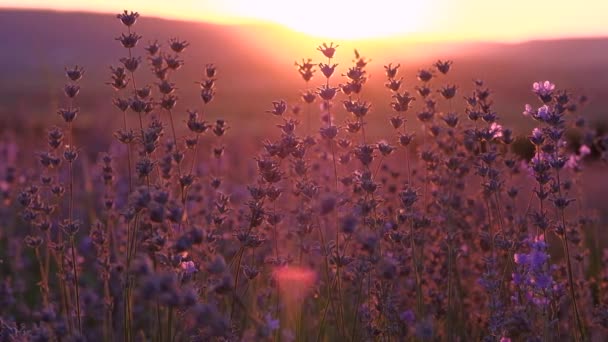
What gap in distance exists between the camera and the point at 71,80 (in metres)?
3.69

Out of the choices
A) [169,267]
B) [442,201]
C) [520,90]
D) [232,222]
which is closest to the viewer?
[169,267]

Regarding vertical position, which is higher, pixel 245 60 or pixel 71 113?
pixel 71 113

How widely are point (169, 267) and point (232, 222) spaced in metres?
2.20

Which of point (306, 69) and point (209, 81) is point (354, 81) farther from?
point (209, 81)

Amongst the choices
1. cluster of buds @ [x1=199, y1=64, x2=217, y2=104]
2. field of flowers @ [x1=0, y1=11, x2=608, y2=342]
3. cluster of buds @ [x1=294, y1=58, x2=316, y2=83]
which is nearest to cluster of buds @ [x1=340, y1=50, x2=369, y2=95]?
field of flowers @ [x1=0, y1=11, x2=608, y2=342]

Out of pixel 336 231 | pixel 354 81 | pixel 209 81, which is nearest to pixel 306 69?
pixel 354 81

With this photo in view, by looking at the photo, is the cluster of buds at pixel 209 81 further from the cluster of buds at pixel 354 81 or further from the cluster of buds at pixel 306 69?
the cluster of buds at pixel 354 81

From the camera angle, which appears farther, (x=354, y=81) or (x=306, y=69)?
(x=306, y=69)

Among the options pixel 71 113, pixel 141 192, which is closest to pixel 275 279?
pixel 71 113

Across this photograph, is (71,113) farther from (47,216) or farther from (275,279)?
(275,279)

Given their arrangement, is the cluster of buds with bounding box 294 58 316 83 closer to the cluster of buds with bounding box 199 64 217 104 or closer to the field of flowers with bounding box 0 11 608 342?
the field of flowers with bounding box 0 11 608 342

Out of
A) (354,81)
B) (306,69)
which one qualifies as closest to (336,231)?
(354,81)

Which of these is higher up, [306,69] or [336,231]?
[306,69]

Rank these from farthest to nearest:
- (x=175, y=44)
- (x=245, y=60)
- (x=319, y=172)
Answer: (x=245, y=60) < (x=319, y=172) < (x=175, y=44)
